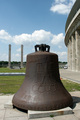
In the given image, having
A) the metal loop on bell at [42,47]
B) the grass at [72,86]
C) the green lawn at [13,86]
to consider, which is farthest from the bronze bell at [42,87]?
the grass at [72,86]

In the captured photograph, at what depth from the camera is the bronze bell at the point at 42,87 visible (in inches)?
156

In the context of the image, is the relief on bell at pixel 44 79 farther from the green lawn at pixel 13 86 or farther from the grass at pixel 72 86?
the grass at pixel 72 86

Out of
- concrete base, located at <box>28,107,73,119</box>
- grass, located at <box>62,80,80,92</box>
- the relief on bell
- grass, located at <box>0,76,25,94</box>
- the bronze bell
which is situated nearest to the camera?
concrete base, located at <box>28,107,73,119</box>

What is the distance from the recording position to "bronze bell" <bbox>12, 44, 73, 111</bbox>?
397 cm

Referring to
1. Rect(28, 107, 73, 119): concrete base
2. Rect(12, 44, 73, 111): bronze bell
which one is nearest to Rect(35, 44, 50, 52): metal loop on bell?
Rect(12, 44, 73, 111): bronze bell

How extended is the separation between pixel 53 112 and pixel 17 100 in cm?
123

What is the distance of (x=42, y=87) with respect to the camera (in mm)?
4316

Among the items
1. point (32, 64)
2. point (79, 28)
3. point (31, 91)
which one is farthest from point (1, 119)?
point (79, 28)

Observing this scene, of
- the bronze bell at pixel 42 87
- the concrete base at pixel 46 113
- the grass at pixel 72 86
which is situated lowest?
the grass at pixel 72 86

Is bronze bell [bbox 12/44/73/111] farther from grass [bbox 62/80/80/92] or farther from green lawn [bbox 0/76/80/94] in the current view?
grass [bbox 62/80/80/92]

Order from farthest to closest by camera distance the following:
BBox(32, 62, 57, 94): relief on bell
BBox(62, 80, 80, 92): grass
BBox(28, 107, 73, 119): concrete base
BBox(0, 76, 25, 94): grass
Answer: BBox(62, 80, 80, 92): grass
BBox(0, 76, 25, 94): grass
BBox(32, 62, 57, 94): relief on bell
BBox(28, 107, 73, 119): concrete base

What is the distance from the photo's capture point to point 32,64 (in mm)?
4594

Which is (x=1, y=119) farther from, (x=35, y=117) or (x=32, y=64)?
(x=32, y=64)

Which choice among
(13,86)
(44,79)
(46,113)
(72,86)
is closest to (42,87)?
(44,79)
